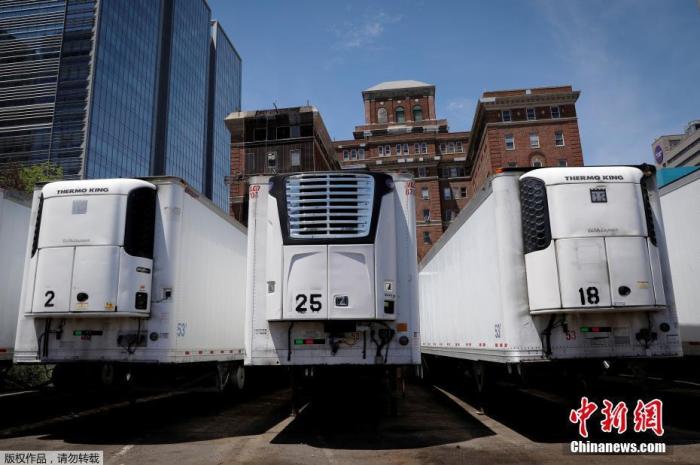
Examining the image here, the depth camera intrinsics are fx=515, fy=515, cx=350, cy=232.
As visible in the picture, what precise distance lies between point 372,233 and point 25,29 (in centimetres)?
8467

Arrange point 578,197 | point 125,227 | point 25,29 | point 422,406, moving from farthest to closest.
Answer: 1. point 25,29
2. point 422,406
3. point 125,227
4. point 578,197

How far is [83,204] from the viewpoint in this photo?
8.02 m

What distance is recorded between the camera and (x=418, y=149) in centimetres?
7681

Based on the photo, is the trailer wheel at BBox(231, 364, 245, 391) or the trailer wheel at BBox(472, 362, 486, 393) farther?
the trailer wheel at BBox(231, 364, 245, 391)

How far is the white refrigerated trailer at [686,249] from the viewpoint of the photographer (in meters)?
9.24

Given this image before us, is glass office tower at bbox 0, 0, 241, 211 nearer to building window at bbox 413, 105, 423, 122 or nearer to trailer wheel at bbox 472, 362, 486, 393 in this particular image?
building window at bbox 413, 105, 423, 122

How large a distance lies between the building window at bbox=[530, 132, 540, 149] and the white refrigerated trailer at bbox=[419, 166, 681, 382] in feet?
155

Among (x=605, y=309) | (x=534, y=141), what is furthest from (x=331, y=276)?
(x=534, y=141)

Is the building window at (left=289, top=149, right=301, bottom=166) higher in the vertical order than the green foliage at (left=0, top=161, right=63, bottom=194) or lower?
higher

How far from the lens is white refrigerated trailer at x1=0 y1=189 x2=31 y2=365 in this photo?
912 cm

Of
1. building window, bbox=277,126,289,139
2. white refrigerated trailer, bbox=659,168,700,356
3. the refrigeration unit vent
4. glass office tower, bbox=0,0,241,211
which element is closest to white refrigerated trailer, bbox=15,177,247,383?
the refrigeration unit vent

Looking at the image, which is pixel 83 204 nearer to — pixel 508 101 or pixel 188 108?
pixel 508 101

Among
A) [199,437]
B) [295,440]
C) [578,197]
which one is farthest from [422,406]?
[578,197]

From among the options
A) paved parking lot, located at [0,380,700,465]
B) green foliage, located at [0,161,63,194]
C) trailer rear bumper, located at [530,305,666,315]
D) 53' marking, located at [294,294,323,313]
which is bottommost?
paved parking lot, located at [0,380,700,465]
